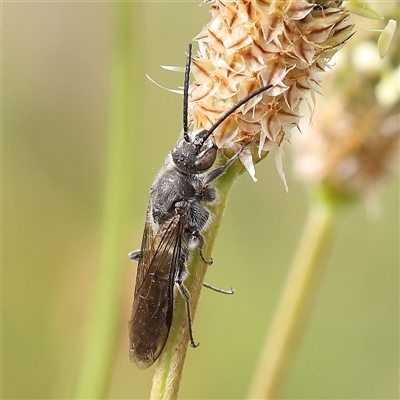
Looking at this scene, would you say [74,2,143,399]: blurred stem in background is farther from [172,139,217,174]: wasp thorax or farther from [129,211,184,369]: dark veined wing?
[172,139,217,174]: wasp thorax

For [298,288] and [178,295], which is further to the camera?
[298,288]

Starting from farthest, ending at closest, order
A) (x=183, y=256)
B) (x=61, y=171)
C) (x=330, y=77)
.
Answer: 1. (x=61, y=171)
2. (x=330, y=77)
3. (x=183, y=256)

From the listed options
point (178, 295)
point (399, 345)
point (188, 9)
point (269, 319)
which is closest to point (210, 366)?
point (269, 319)

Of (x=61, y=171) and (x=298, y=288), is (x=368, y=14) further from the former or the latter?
(x=61, y=171)

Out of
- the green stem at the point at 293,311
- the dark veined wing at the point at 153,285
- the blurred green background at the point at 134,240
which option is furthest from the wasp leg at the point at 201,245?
the blurred green background at the point at 134,240

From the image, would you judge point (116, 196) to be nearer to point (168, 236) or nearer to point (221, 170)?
point (168, 236)

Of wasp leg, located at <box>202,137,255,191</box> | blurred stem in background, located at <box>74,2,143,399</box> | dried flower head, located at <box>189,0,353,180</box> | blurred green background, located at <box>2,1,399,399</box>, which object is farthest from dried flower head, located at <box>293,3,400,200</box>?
dried flower head, located at <box>189,0,353,180</box>
